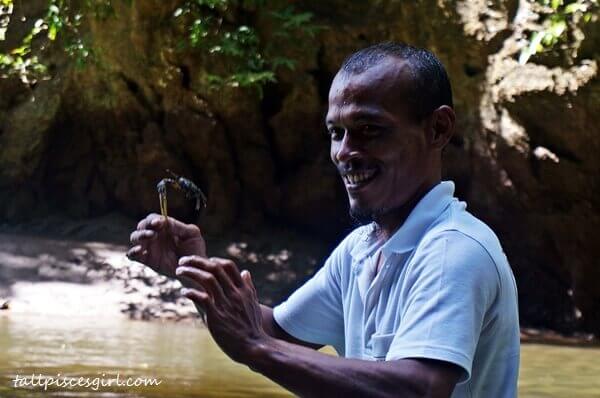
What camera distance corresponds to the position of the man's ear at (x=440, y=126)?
1.83 m

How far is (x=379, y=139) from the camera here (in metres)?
1.79

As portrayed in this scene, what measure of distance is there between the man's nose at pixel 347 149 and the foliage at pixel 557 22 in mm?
5607

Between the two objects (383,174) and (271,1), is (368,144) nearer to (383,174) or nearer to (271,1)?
(383,174)

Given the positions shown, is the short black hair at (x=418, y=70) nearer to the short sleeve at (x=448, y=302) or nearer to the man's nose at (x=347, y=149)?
the man's nose at (x=347, y=149)

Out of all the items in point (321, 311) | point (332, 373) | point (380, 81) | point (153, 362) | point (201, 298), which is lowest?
point (153, 362)

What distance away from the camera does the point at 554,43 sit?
7.32 metres

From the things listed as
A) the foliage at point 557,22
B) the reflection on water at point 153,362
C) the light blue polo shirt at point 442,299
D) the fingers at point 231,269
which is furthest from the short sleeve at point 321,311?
the foliage at point 557,22

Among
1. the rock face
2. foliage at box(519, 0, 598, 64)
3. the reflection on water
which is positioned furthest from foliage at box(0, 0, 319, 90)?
the reflection on water

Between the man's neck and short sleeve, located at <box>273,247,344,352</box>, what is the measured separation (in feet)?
0.92

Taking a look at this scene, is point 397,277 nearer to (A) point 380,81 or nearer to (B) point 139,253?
(A) point 380,81

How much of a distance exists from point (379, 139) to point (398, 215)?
0.17 meters

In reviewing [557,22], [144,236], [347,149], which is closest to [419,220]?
[347,149]

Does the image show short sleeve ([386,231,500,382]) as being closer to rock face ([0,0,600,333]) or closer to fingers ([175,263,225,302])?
fingers ([175,263,225,302])

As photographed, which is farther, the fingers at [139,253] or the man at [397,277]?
the fingers at [139,253]
